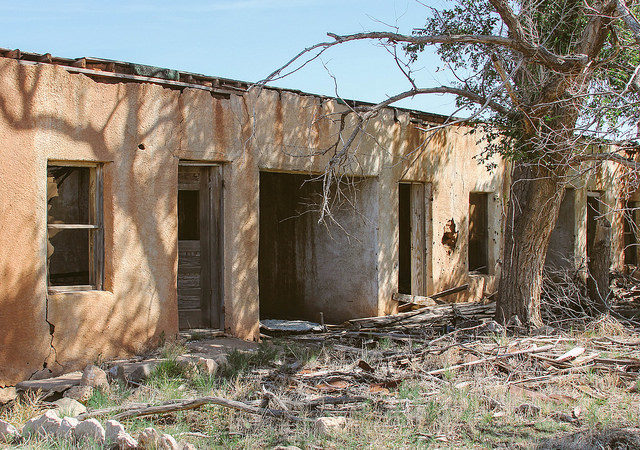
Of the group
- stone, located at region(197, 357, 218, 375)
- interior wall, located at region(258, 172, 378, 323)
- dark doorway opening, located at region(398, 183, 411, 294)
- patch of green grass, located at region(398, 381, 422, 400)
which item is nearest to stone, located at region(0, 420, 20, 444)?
stone, located at region(197, 357, 218, 375)

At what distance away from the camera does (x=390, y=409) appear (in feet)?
20.2

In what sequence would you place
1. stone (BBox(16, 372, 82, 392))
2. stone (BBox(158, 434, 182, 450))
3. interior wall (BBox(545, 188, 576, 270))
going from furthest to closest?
interior wall (BBox(545, 188, 576, 270)) < stone (BBox(16, 372, 82, 392)) < stone (BBox(158, 434, 182, 450))

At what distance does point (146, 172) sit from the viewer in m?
8.60

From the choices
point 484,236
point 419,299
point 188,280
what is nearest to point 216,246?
point 188,280

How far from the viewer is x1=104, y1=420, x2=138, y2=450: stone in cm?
493

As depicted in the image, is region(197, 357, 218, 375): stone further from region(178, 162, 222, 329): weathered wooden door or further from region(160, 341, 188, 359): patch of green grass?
region(178, 162, 222, 329): weathered wooden door

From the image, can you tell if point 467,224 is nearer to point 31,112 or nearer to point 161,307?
point 161,307

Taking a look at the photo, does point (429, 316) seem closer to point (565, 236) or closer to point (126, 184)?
point (126, 184)

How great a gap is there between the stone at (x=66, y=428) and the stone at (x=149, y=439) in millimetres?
654

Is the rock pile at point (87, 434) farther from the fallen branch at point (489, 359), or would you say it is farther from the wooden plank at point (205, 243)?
the wooden plank at point (205, 243)

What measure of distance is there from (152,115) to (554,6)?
6149 mm

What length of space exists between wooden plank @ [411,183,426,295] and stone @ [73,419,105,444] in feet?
28.3

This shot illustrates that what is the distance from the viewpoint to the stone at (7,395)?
6.75 metres

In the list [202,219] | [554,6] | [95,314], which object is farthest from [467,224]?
[95,314]
